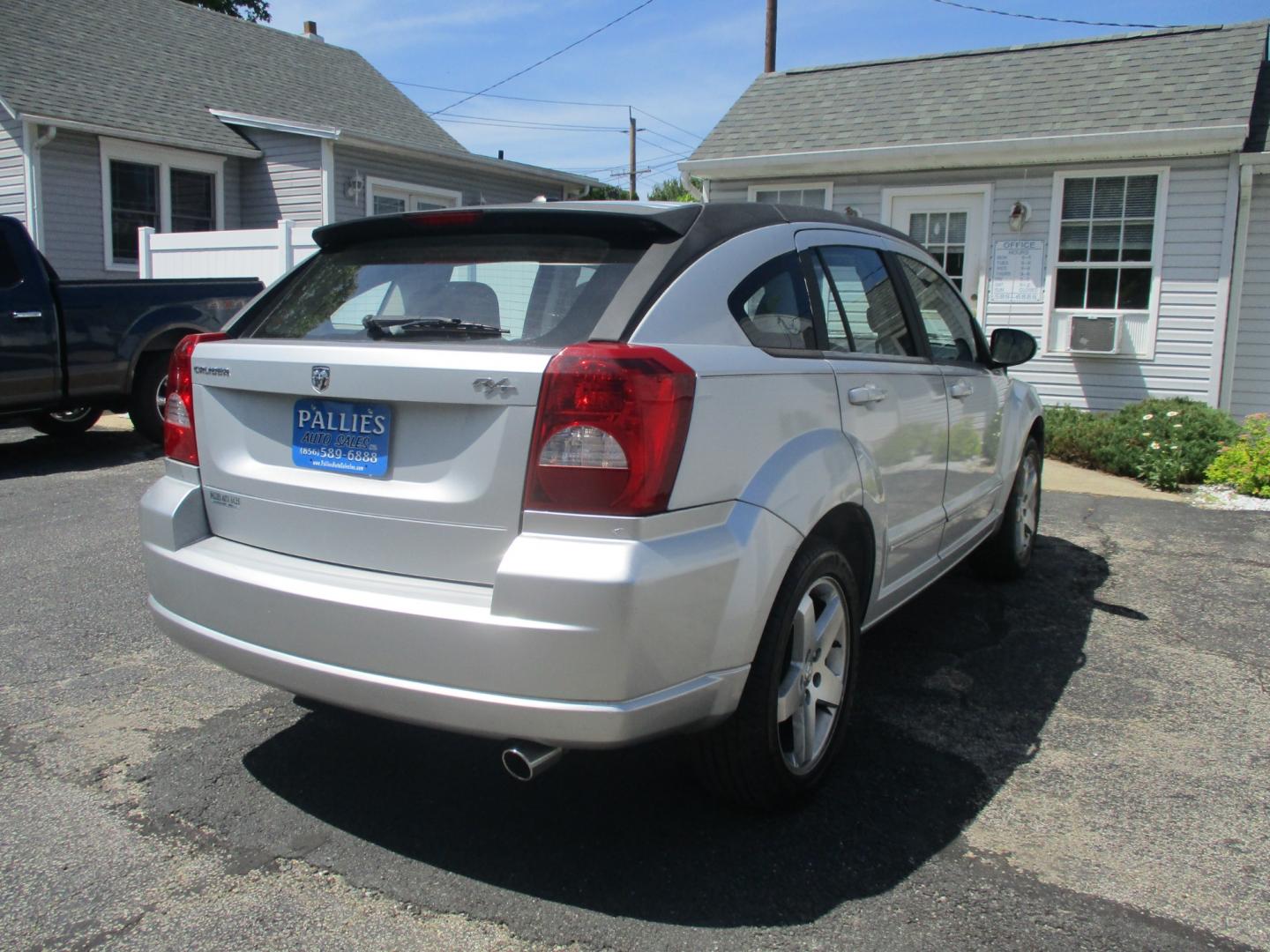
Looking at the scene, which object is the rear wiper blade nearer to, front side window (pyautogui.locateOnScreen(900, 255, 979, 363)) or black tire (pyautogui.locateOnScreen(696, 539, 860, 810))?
black tire (pyautogui.locateOnScreen(696, 539, 860, 810))

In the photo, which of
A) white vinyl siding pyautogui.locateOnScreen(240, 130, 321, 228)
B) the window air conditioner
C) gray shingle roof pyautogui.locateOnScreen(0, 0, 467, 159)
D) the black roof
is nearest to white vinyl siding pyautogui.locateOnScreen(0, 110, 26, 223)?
gray shingle roof pyautogui.locateOnScreen(0, 0, 467, 159)

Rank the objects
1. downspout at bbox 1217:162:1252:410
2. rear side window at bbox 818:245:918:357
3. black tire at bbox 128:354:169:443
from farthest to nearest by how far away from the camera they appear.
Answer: downspout at bbox 1217:162:1252:410 → black tire at bbox 128:354:169:443 → rear side window at bbox 818:245:918:357

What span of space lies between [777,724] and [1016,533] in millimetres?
3152

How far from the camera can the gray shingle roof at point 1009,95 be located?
10766 millimetres

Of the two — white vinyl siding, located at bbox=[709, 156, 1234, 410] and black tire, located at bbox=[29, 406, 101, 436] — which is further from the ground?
white vinyl siding, located at bbox=[709, 156, 1234, 410]

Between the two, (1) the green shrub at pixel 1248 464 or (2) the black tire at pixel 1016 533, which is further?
(1) the green shrub at pixel 1248 464

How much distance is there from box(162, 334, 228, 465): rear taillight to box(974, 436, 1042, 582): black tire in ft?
12.5

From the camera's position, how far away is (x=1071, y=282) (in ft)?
37.0

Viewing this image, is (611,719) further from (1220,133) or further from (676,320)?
(1220,133)

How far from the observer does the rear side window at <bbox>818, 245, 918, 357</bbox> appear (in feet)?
11.3

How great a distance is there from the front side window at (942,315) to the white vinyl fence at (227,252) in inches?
350

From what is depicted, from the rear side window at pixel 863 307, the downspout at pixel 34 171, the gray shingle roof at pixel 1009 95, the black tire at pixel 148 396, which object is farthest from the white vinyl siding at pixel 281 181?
the rear side window at pixel 863 307

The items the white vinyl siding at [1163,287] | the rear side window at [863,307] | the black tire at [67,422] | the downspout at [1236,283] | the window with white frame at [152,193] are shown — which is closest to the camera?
the rear side window at [863,307]

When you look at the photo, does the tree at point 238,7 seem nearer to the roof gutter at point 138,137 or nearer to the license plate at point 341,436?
the roof gutter at point 138,137
